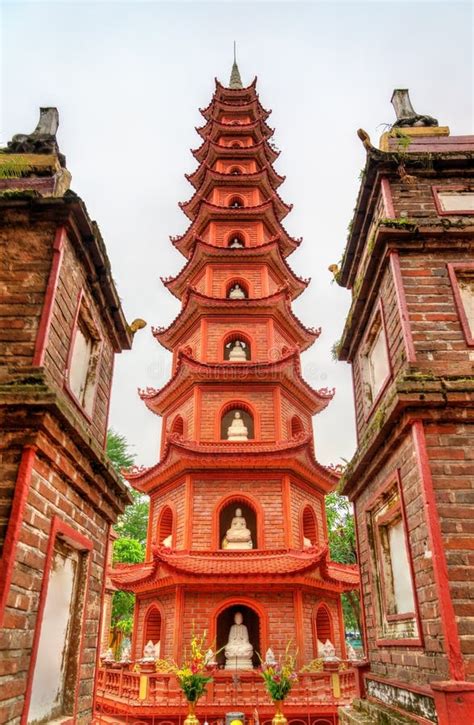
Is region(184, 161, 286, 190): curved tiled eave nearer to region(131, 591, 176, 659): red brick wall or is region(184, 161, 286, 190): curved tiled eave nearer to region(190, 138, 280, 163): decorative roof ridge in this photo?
region(190, 138, 280, 163): decorative roof ridge

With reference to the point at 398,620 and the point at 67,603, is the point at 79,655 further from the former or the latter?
the point at 398,620

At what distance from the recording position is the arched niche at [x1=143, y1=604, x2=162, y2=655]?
14.7 m

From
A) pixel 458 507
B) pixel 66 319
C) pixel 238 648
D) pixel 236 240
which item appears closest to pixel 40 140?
pixel 66 319

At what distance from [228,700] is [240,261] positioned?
14.0 metres

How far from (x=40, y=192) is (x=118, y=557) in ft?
81.3

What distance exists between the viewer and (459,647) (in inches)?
178

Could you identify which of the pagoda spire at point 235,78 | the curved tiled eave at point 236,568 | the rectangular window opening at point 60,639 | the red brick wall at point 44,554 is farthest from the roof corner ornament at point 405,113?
the pagoda spire at point 235,78

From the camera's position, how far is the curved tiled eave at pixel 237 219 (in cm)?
2108

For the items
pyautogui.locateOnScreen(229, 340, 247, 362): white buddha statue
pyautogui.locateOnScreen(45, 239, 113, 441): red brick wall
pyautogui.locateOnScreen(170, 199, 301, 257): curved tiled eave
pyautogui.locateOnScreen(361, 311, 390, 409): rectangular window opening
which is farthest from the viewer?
pyautogui.locateOnScreen(170, 199, 301, 257): curved tiled eave

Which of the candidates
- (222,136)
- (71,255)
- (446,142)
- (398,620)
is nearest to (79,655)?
(398,620)

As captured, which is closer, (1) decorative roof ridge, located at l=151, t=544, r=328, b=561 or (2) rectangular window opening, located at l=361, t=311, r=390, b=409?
(2) rectangular window opening, located at l=361, t=311, r=390, b=409

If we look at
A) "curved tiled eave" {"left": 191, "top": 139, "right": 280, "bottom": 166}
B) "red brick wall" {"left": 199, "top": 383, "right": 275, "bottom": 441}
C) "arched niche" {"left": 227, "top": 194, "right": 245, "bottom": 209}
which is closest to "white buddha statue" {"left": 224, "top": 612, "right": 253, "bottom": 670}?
"red brick wall" {"left": 199, "top": 383, "right": 275, "bottom": 441}

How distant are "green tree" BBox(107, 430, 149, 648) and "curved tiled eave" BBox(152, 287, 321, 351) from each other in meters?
7.77

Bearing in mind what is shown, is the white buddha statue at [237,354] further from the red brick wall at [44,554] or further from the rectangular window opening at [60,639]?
the rectangular window opening at [60,639]
